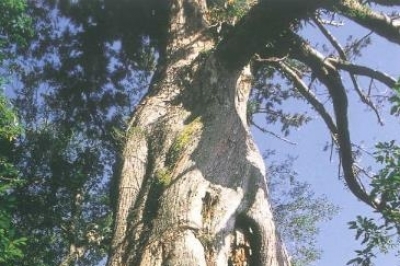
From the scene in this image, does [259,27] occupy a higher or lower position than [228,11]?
lower

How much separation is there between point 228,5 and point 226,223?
4454 millimetres

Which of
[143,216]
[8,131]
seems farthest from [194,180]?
[8,131]

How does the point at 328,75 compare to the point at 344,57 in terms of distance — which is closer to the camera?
the point at 328,75

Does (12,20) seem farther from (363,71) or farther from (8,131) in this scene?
(363,71)

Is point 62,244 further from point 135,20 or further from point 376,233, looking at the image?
point 376,233

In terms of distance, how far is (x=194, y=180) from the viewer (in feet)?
15.5

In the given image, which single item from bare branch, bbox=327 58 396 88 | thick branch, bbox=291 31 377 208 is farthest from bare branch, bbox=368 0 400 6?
thick branch, bbox=291 31 377 208

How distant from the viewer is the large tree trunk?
14.1ft

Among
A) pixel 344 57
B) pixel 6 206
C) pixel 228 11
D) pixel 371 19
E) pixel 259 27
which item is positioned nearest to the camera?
pixel 259 27

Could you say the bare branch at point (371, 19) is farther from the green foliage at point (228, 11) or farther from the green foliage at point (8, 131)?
the green foliage at point (8, 131)

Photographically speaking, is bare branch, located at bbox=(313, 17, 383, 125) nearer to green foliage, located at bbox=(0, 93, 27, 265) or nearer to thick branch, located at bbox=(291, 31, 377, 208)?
thick branch, located at bbox=(291, 31, 377, 208)

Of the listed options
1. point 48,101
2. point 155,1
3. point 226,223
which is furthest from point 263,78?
point 226,223

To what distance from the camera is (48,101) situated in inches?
419

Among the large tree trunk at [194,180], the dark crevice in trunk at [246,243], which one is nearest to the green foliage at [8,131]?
the large tree trunk at [194,180]
